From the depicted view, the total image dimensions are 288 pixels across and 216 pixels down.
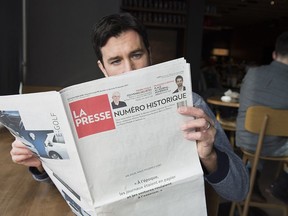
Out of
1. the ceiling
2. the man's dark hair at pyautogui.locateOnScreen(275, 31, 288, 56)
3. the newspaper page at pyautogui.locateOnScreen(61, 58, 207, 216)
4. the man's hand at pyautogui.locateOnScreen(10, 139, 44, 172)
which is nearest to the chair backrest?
the man's dark hair at pyautogui.locateOnScreen(275, 31, 288, 56)

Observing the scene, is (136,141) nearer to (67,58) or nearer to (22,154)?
(22,154)

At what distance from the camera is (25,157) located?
2.50ft

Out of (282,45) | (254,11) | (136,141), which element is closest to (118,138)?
(136,141)

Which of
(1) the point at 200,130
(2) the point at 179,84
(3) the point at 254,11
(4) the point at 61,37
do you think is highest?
(2) the point at 179,84

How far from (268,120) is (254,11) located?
8692 mm

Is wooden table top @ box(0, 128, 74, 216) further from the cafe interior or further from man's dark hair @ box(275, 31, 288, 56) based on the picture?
man's dark hair @ box(275, 31, 288, 56)

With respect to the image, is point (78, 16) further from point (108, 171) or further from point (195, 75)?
point (108, 171)

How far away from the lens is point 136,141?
1.89ft

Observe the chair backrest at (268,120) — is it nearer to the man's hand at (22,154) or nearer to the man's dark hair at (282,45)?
the man's dark hair at (282,45)

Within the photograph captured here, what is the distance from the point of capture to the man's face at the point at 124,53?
921 millimetres

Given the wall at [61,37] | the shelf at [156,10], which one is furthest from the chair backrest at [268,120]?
the shelf at [156,10]

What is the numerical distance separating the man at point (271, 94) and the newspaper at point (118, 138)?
57.5 inches

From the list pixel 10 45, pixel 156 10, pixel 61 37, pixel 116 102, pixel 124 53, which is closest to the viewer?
pixel 116 102

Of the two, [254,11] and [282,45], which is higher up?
[282,45]
